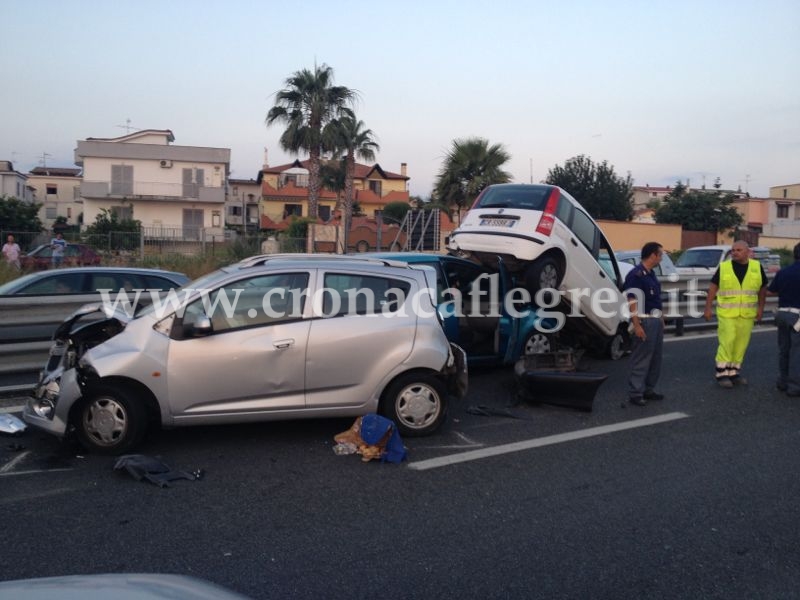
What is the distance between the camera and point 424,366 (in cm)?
675

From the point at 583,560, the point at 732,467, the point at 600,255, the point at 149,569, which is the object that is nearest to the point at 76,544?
the point at 149,569

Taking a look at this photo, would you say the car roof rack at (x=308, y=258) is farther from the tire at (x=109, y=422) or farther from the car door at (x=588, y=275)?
the car door at (x=588, y=275)

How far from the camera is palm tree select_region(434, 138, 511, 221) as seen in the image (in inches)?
1185

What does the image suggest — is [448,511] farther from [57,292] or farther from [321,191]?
[321,191]

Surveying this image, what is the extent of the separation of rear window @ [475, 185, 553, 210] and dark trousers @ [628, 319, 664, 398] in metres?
2.25

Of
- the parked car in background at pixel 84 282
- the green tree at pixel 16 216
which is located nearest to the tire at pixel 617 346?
the parked car in background at pixel 84 282

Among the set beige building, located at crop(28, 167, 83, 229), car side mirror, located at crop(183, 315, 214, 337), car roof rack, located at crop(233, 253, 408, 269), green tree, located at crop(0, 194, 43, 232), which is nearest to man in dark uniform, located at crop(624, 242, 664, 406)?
car roof rack, located at crop(233, 253, 408, 269)

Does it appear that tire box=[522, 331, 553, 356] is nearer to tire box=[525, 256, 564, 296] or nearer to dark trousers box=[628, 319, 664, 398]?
tire box=[525, 256, 564, 296]

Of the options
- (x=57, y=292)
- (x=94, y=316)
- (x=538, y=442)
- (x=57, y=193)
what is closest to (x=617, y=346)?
(x=538, y=442)

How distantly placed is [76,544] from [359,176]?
2270 inches

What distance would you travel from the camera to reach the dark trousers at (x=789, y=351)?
28.0 feet

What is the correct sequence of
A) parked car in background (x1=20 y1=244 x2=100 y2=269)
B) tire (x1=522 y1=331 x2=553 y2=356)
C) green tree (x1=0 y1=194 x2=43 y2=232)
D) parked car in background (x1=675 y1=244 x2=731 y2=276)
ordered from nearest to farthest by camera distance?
tire (x1=522 y1=331 x2=553 y2=356) → parked car in background (x1=675 y1=244 x2=731 y2=276) → parked car in background (x1=20 y1=244 x2=100 y2=269) → green tree (x1=0 y1=194 x2=43 y2=232)

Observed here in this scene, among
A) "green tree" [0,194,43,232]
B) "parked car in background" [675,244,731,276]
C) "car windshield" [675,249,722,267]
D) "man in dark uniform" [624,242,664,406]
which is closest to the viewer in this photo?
"man in dark uniform" [624,242,664,406]

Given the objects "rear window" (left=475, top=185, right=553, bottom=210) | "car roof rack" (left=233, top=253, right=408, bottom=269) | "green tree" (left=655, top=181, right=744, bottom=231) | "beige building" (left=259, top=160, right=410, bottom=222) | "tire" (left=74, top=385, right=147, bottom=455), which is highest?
"beige building" (left=259, top=160, right=410, bottom=222)
